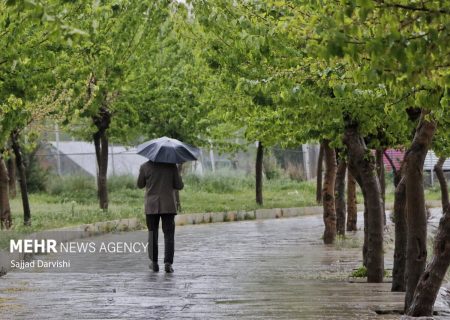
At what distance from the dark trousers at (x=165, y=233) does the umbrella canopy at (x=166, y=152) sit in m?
0.87

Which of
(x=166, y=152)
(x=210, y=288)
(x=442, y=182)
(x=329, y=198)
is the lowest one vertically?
(x=210, y=288)

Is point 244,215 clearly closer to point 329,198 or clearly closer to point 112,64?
point 112,64

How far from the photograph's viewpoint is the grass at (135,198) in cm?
2928

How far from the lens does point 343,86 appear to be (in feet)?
31.3

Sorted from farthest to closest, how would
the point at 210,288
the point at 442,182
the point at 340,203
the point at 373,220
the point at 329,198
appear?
the point at 442,182 → the point at 340,203 → the point at 329,198 → the point at 373,220 → the point at 210,288

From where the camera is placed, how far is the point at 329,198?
23969 millimetres

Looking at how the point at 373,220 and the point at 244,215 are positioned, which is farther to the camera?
the point at 244,215

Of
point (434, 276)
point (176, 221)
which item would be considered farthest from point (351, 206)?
point (434, 276)

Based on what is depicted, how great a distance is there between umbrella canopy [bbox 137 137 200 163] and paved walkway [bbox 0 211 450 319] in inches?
69.6

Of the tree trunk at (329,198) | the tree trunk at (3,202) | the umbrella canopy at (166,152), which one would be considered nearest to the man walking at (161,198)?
the umbrella canopy at (166,152)

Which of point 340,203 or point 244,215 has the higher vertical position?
point 340,203

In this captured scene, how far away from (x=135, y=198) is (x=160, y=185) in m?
22.9

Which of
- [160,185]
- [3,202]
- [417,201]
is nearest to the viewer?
[417,201]

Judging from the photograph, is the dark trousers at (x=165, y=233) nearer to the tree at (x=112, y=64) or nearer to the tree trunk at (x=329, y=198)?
the tree at (x=112, y=64)
